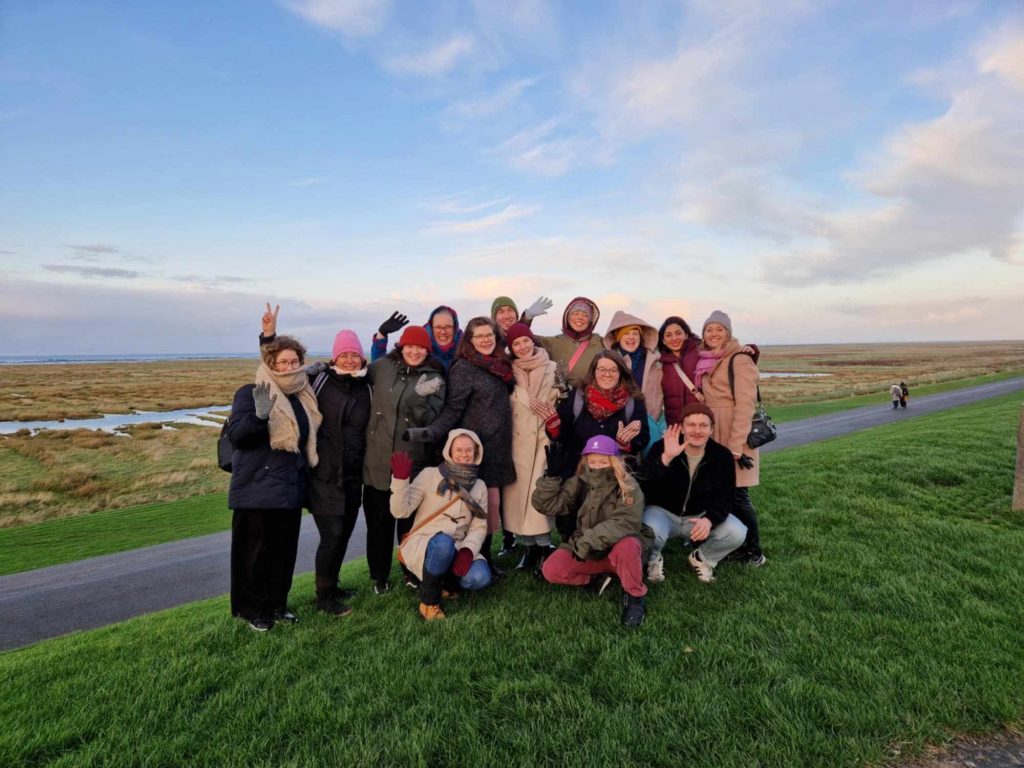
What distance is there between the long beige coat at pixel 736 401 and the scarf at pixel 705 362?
0.04m

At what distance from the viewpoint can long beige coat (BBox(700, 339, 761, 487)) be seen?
5332mm

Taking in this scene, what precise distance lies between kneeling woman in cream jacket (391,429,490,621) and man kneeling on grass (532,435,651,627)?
63cm

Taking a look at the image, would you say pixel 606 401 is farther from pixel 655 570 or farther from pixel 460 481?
pixel 655 570

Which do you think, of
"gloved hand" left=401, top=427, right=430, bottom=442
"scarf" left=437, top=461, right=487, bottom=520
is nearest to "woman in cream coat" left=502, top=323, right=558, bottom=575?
"scarf" left=437, top=461, right=487, bottom=520

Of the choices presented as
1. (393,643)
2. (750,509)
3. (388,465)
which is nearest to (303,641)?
(393,643)

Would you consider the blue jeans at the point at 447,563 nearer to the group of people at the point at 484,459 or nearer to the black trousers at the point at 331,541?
the group of people at the point at 484,459

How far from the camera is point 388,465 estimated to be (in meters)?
5.08

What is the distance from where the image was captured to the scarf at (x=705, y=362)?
552 centimetres

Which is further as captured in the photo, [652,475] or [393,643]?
[652,475]

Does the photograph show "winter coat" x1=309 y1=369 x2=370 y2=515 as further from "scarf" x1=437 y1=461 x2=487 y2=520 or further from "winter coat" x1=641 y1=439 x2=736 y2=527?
"winter coat" x1=641 y1=439 x2=736 y2=527

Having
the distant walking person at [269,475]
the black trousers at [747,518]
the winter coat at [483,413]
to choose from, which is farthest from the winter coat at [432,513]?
the black trousers at [747,518]

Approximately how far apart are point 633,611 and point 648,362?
2644mm

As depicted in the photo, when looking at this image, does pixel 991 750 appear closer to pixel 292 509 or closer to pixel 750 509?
Answer: pixel 750 509

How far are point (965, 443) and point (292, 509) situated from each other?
1282cm
